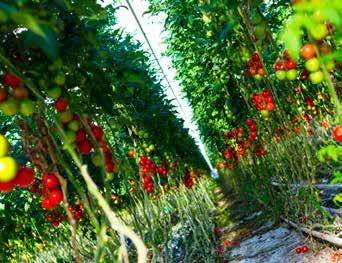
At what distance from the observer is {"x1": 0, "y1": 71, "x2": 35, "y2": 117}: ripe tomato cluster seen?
5.46ft

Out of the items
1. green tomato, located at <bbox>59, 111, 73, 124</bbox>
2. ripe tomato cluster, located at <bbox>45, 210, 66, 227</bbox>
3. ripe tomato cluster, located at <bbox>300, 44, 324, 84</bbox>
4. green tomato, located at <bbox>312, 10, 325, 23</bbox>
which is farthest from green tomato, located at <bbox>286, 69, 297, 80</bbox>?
ripe tomato cluster, located at <bbox>45, 210, 66, 227</bbox>

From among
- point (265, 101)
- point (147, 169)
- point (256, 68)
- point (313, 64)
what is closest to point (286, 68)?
point (313, 64)

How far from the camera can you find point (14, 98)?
1694 mm

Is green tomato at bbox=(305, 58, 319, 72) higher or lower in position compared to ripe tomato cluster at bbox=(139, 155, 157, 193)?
higher

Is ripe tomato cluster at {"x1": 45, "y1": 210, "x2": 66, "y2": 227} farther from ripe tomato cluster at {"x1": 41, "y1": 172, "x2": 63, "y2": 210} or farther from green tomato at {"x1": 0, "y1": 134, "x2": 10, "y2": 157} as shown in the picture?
green tomato at {"x1": 0, "y1": 134, "x2": 10, "y2": 157}

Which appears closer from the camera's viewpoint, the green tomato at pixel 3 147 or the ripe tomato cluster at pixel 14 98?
the green tomato at pixel 3 147

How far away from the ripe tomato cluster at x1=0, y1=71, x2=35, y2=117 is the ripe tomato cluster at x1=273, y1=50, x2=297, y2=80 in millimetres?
1426

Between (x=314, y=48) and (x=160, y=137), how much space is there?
4898 millimetres

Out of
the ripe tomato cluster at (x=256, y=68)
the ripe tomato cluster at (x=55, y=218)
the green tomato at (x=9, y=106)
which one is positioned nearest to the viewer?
the green tomato at (x=9, y=106)

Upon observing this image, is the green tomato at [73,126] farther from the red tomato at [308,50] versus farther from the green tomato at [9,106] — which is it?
the red tomato at [308,50]

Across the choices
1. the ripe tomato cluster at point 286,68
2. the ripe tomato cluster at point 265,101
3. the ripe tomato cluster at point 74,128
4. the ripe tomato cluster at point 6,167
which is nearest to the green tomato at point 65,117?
the ripe tomato cluster at point 74,128

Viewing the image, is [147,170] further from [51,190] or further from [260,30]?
[51,190]

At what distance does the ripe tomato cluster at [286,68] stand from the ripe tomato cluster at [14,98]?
1.43 meters

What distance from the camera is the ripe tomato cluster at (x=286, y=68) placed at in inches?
96.3
